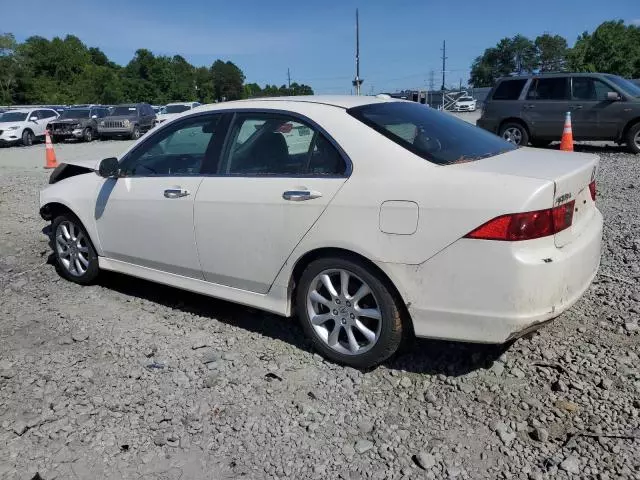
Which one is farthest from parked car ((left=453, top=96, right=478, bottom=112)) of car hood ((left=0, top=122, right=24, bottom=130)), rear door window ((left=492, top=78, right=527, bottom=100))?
rear door window ((left=492, top=78, right=527, bottom=100))

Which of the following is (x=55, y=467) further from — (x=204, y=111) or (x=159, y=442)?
(x=204, y=111)

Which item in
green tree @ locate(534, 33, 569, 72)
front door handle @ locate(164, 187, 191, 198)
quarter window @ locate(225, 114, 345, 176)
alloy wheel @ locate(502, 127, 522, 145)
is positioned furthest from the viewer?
green tree @ locate(534, 33, 569, 72)

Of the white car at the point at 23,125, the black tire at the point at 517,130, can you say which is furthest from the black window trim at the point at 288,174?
the white car at the point at 23,125

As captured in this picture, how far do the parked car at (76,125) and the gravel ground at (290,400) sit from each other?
76.3ft

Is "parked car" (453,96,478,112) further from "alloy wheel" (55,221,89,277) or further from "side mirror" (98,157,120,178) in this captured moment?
"side mirror" (98,157,120,178)

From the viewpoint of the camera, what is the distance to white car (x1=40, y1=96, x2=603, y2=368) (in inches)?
113

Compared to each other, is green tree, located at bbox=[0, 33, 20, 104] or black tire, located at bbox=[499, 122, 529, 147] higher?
green tree, located at bbox=[0, 33, 20, 104]

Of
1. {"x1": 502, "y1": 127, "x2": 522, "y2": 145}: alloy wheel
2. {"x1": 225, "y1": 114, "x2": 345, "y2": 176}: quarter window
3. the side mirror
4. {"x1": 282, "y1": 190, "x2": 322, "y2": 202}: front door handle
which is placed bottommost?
{"x1": 502, "y1": 127, "x2": 522, "y2": 145}: alloy wheel

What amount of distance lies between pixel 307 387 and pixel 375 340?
0.48 meters

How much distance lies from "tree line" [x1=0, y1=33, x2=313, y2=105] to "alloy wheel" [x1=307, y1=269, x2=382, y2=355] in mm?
62248

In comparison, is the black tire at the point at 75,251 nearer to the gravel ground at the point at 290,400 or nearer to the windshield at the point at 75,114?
the gravel ground at the point at 290,400

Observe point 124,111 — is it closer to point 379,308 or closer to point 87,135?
point 87,135

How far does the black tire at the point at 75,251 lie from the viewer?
4.85m

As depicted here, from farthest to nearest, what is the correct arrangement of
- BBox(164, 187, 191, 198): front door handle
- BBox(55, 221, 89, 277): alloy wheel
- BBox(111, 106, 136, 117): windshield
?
BBox(111, 106, 136, 117): windshield, BBox(55, 221, 89, 277): alloy wheel, BBox(164, 187, 191, 198): front door handle
